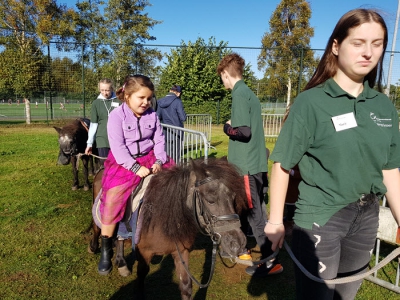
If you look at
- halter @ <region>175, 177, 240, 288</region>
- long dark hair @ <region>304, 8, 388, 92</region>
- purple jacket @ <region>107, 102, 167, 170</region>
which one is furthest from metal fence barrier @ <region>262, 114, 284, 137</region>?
long dark hair @ <region>304, 8, 388, 92</region>

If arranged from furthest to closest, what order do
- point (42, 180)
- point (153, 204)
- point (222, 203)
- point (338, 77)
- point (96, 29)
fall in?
point (96, 29), point (42, 180), point (153, 204), point (222, 203), point (338, 77)

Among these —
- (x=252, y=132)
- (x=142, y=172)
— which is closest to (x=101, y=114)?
(x=142, y=172)

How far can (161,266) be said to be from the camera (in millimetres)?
3717

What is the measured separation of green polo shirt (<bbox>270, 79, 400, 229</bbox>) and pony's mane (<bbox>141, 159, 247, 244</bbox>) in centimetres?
86

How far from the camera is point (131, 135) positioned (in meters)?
3.05

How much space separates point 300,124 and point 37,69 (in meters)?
17.6

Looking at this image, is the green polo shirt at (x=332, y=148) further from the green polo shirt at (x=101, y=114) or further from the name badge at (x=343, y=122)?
the green polo shirt at (x=101, y=114)

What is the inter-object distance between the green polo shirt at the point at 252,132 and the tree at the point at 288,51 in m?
13.2

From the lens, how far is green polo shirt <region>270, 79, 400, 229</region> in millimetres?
1505

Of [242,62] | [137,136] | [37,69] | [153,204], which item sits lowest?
[153,204]

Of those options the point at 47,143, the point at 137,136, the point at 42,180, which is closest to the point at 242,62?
the point at 137,136

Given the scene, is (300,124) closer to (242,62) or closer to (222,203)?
(222,203)

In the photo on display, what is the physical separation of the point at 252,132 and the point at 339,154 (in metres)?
1.81

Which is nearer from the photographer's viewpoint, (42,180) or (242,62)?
(242,62)
